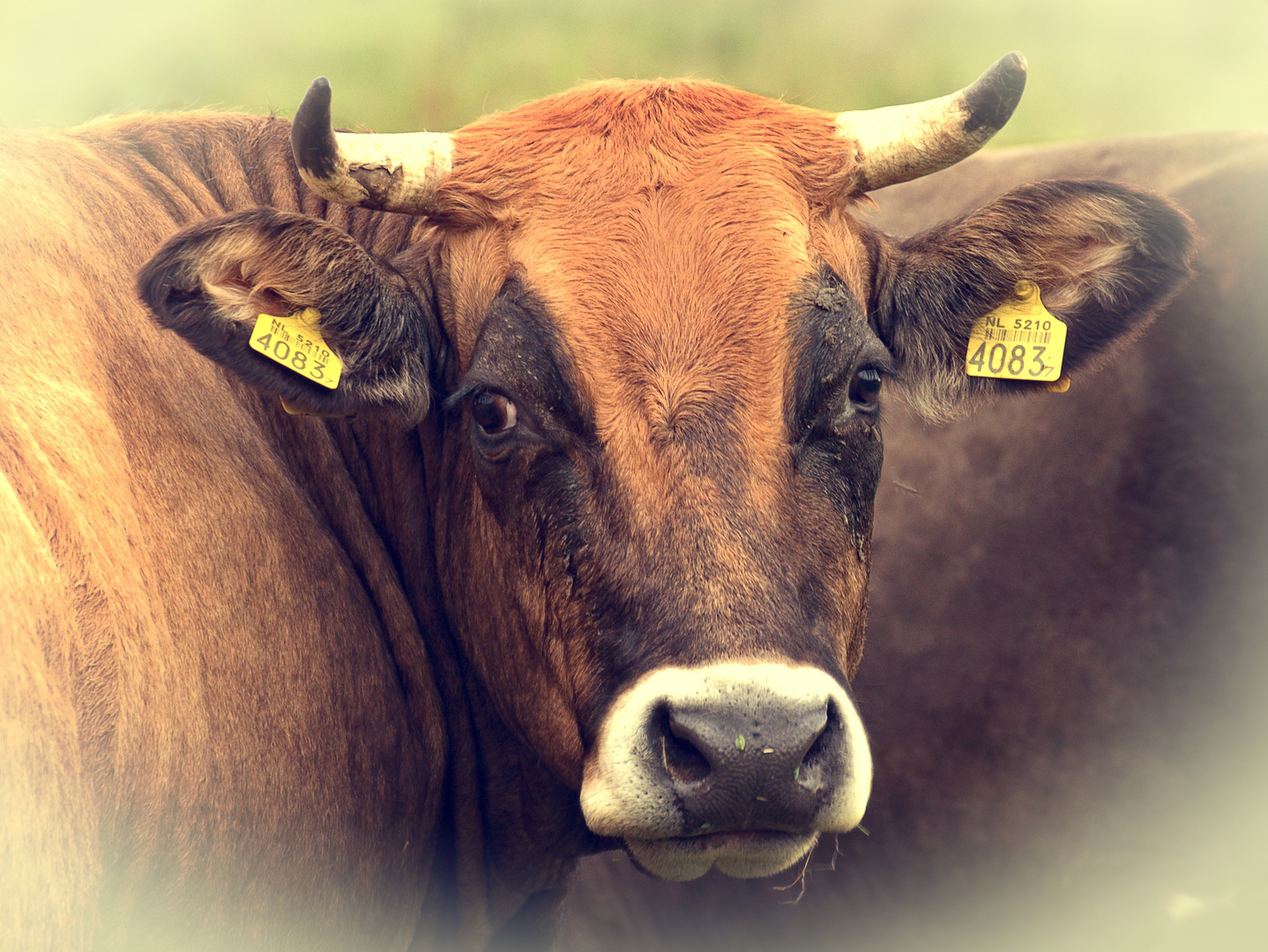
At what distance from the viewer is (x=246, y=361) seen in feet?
9.39

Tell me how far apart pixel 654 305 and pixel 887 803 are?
328 centimetres

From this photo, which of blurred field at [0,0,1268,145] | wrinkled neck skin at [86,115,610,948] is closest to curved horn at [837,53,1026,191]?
wrinkled neck skin at [86,115,610,948]

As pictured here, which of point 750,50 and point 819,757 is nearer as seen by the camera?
point 819,757

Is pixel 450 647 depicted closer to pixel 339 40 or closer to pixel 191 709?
pixel 191 709

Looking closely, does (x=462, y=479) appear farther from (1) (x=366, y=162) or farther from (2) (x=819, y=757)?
(2) (x=819, y=757)

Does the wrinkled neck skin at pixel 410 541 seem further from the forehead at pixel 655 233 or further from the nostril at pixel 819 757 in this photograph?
the nostril at pixel 819 757

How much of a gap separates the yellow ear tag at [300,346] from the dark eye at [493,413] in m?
0.41

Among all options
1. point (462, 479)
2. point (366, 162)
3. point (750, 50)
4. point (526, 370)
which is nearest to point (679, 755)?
point (526, 370)

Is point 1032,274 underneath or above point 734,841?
above

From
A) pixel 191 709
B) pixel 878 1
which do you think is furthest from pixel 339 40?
pixel 191 709

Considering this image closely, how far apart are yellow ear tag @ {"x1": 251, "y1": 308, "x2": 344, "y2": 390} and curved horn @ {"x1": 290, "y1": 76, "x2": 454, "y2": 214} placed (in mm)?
347

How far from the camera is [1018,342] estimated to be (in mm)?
3379

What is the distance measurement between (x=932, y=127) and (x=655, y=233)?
3.01 ft

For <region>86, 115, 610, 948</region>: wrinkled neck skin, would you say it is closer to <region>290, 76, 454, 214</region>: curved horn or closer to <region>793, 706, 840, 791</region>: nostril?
<region>290, 76, 454, 214</region>: curved horn
